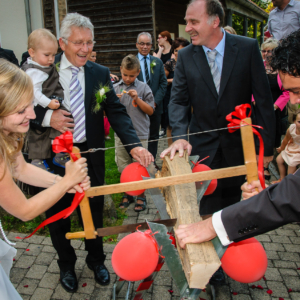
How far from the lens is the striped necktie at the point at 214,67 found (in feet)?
9.92

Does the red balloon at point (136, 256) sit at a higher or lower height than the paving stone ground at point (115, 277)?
higher

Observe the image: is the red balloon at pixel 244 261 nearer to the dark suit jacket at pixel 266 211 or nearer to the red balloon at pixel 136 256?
the dark suit jacket at pixel 266 211

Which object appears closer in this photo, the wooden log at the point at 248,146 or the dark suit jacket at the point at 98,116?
the wooden log at the point at 248,146

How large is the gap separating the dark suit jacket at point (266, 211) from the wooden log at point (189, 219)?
0.60ft

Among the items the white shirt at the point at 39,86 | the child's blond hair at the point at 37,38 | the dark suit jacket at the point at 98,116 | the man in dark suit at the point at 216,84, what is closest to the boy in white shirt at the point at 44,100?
the white shirt at the point at 39,86

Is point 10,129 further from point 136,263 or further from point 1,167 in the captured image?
point 136,263

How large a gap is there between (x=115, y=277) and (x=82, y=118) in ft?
5.79

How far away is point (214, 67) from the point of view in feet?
9.98

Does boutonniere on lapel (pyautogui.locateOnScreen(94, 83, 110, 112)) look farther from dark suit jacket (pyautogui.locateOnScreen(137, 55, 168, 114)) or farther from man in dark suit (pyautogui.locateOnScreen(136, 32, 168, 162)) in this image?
dark suit jacket (pyautogui.locateOnScreen(137, 55, 168, 114))

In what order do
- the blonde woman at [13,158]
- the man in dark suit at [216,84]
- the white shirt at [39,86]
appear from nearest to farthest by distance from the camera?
the blonde woman at [13,158], the white shirt at [39,86], the man in dark suit at [216,84]

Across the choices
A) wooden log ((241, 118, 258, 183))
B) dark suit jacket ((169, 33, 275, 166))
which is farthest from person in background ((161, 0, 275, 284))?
wooden log ((241, 118, 258, 183))

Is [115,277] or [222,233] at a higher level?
[222,233]

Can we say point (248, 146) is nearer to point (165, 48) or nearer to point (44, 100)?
point (44, 100)

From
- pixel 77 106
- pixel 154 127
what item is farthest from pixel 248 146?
pixel 154 127
